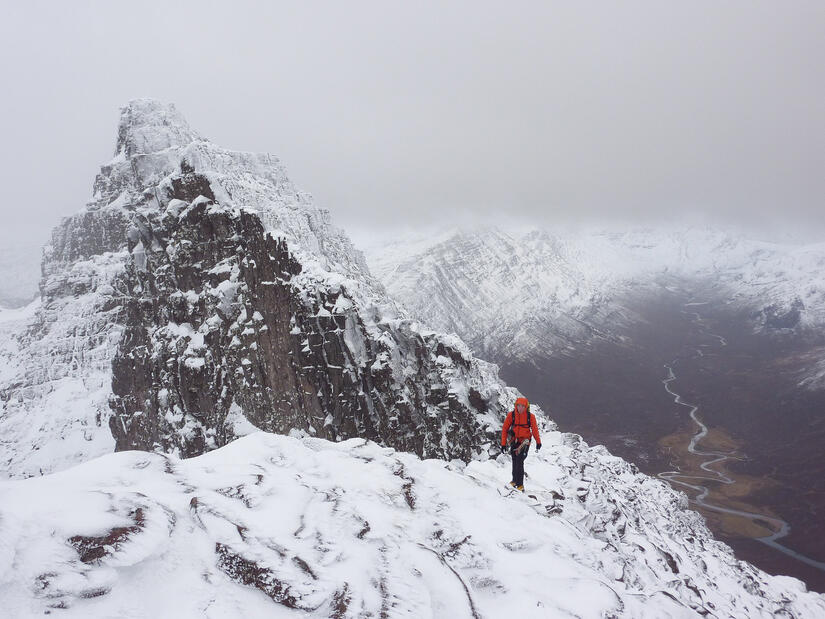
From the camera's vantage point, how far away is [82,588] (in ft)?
25.7

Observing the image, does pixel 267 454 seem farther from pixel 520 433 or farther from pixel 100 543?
pixel 520 433

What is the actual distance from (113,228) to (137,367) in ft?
180

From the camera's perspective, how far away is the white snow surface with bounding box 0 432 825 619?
832 centimetres

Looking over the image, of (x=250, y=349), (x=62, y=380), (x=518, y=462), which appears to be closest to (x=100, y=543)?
(x=518, y=462)

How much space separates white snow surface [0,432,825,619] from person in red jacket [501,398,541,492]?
1.26 m

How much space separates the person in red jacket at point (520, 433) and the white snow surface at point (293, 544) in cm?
126

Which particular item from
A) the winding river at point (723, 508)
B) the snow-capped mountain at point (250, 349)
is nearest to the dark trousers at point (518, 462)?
the snow-capped mountain at point (250, 349)

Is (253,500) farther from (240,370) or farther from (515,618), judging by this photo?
(240,370)

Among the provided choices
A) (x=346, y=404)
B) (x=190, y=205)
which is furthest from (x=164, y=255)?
(x=346, y=404)

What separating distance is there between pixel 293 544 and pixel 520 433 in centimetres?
1106

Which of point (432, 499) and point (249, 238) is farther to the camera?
point (249, 238)

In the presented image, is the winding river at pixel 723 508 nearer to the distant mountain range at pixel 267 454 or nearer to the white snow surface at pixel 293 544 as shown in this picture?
the distant mountain range at pixel 267 454

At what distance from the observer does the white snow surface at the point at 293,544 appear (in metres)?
8.32

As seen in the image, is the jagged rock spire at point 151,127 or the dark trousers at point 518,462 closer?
the dark trousers at point 518,462
